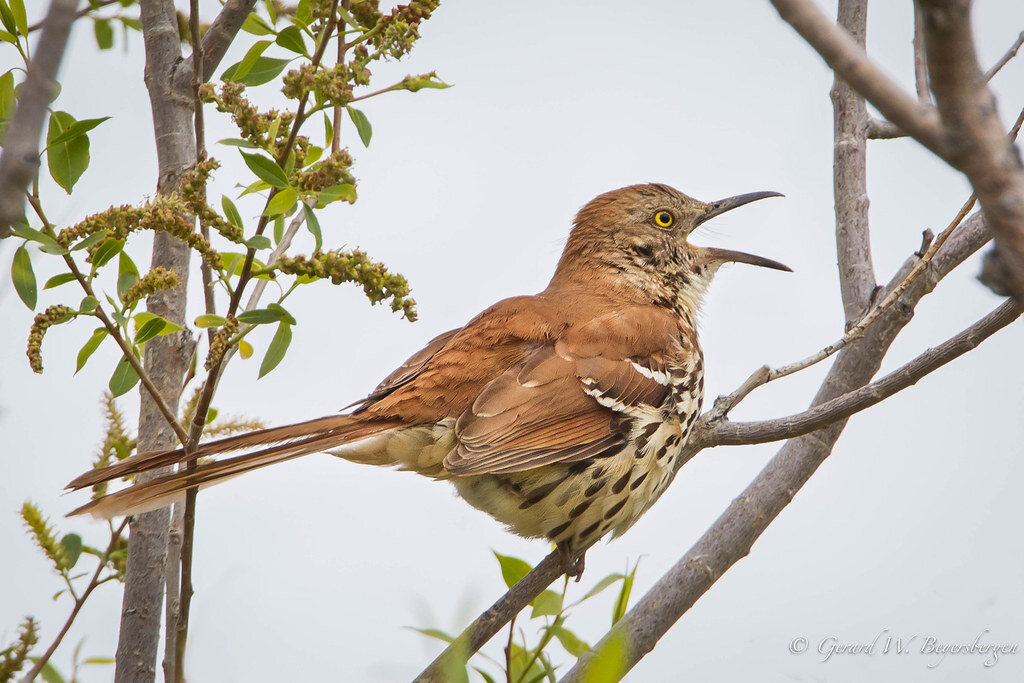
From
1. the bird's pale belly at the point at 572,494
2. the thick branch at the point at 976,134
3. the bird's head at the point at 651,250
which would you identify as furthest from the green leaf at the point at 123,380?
the bird's head at the point at 651,250

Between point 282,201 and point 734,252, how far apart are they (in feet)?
8.62

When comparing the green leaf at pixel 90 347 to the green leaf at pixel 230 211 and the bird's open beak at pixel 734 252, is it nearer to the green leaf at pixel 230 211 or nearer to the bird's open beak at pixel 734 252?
the green leaf at pixel 230 211

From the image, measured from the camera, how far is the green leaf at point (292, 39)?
236 cm

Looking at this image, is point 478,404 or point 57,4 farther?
point 478,404

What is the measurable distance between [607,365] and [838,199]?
39.1 inches

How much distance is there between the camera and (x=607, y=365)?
3.49 m

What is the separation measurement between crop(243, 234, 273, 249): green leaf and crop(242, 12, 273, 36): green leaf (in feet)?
2.78

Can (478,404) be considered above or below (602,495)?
above

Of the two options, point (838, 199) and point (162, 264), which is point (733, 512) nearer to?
point (838, 199)

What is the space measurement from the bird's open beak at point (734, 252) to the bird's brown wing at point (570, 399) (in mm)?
680

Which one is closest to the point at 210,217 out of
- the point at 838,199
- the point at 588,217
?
the point at 838,199

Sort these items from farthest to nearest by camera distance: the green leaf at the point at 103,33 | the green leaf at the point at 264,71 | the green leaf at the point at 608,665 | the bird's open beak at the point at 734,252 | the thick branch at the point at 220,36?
the bird's open beak at the point at 734,252
the green leaf at the point at 103,33
the thick branch at the point at 220,36
the green leaf at the point at 264,71
the green leaf at the point at 608,665

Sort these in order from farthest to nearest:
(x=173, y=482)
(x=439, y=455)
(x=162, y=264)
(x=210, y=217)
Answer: (x=439, y=455), (x=162, y=264), (x=173, y=482), (x=210, y=217)

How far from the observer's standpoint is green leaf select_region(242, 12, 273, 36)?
2.65 metres
